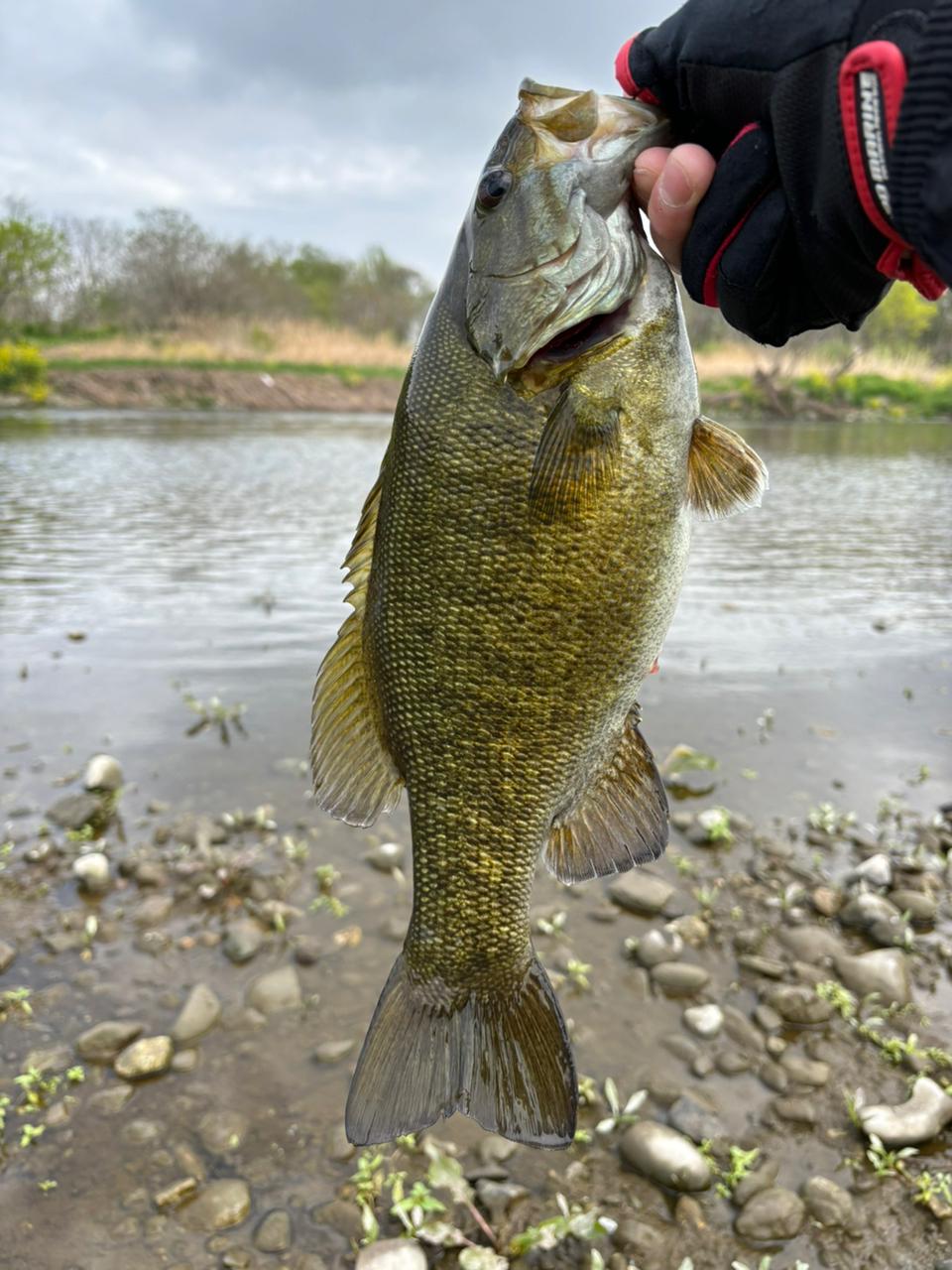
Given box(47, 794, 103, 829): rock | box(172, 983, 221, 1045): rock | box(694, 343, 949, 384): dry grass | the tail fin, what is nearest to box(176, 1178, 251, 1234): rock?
box(172, 983, 221, 1045): rock


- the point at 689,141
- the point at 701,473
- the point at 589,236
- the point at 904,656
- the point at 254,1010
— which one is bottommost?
the point at 254,1010

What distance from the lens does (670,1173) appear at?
2463mm

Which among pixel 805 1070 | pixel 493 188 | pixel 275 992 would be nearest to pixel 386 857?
pixel 275 992

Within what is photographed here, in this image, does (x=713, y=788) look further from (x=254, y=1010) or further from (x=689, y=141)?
(x=689, y=141)

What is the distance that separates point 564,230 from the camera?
1710mm

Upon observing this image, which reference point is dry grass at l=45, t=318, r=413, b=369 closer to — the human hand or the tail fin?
the human hand

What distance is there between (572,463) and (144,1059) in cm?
255

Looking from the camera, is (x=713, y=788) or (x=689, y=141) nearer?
(x=689, y=141)

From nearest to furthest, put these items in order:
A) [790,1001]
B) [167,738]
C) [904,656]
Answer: [790,1001], [167,738], [904,656]

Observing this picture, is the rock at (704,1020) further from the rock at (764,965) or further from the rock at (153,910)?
the rock at (153,910)

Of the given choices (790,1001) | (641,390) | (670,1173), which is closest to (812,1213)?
(670,1173)

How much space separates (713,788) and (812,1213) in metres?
2.56

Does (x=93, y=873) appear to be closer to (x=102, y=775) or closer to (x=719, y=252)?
(x=102, y=775)

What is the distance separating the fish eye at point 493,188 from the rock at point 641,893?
2.96 m
